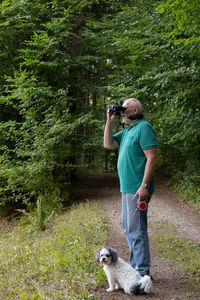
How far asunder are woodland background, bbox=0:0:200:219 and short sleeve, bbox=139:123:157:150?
13.0ft

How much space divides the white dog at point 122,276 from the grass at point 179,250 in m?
0.87

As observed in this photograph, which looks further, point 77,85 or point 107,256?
point 77,85

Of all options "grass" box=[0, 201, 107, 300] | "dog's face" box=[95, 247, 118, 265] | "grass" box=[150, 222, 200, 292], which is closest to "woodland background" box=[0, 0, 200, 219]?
"grass" box=[150, 222, 200, 292]

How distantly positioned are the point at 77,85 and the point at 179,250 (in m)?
8.71

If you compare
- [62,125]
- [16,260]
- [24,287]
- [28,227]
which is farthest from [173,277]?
[62,125]

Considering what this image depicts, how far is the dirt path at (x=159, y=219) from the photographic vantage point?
10.8ft

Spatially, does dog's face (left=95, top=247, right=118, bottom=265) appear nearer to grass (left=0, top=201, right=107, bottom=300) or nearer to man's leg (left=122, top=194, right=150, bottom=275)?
man's leg (left=122, top=194, right=150, bottom=275)

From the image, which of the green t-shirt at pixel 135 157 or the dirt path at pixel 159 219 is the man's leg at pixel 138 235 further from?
the dirt path at pixel 159 219

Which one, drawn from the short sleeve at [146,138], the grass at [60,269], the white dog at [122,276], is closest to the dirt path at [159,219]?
the white dog at [122,276]

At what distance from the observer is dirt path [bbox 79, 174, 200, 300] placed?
130 inches

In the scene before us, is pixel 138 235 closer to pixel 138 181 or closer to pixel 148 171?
pixel 138 181

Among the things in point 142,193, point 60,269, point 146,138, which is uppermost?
point 146,138

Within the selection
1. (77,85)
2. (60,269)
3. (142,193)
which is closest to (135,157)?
(142,193)

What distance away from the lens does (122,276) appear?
3096 millimetres
